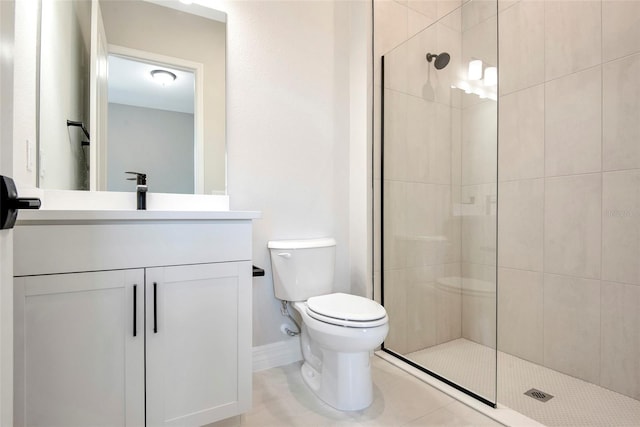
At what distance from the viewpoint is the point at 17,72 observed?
3.66 feet

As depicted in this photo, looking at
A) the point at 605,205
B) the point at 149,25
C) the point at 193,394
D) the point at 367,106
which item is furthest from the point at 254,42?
the point at 605,205

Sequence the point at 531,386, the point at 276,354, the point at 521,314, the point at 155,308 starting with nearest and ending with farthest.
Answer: the point at 155,308, the point at 531,386, the point at 276,354, the point at 521,314

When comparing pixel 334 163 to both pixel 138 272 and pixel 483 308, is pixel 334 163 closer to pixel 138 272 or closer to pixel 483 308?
A: pixel 483 308

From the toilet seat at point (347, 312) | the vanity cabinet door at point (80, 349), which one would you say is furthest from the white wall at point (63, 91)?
the toilet seat at point (347, 312)

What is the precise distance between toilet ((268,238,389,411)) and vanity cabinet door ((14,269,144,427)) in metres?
0.75

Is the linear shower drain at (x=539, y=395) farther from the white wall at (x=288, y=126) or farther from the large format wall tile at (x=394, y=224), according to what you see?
the white wall at (x=288, y=126)

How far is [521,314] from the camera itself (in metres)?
2.03

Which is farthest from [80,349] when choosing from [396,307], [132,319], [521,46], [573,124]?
[521,46]

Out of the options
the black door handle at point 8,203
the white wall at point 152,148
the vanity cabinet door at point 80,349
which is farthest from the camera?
the white wall at point 152,148

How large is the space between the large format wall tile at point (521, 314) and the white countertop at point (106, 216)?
5.88 ft

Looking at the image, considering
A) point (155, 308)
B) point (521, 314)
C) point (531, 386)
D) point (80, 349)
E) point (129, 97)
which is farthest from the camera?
point (521, 314)

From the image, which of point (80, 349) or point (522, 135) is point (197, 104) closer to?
point (80, 349)

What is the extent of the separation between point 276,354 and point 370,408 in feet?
2.13

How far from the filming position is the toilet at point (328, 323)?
1.41 m
